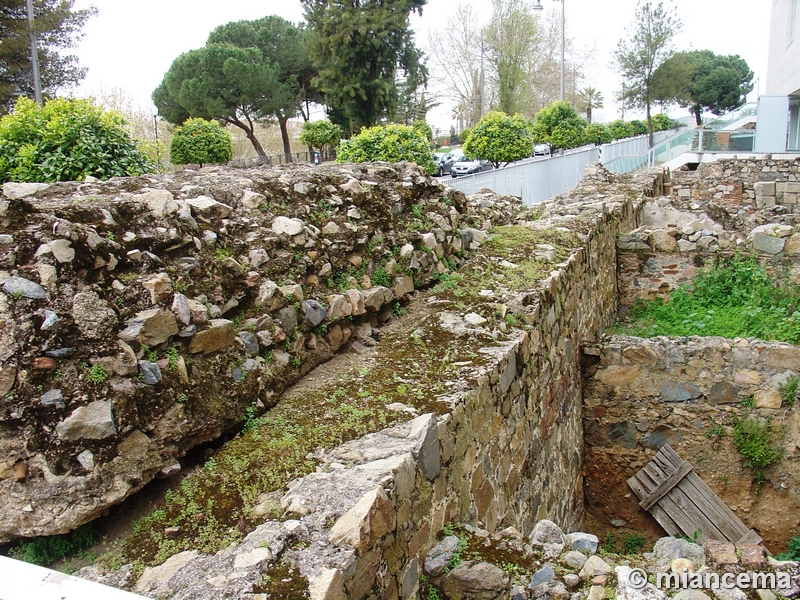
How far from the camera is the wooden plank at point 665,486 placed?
17.3ft

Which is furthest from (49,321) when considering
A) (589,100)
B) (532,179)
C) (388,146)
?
(589,100)

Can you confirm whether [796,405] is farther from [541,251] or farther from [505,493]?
[505,493]

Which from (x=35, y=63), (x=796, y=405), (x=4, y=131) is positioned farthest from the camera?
(x=35, y=63)

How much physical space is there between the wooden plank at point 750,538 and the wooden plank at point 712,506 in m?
0.04

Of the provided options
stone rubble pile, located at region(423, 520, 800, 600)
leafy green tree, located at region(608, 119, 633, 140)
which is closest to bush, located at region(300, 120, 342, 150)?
stone rubble pile, located at region(423, 520, 800, 600)

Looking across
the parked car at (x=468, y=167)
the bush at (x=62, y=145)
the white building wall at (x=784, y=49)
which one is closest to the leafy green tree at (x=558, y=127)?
the parked car at (x=468, y=167)

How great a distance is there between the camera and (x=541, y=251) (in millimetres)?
5066

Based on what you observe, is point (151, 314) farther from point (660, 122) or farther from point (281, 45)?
point (660, 122)

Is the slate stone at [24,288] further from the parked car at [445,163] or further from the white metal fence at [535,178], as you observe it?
the parked car at [445,163]

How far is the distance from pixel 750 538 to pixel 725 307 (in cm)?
267

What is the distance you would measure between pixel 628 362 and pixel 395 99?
22315 mm

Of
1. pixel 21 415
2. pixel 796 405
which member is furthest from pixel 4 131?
pixel 796 405

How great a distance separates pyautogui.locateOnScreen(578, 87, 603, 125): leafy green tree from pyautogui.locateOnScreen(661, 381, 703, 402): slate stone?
52.6 metres

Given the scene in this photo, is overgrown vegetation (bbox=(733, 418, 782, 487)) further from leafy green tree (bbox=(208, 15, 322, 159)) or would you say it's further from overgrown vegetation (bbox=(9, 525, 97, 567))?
leafy green tree (bbox=(208, 15, 322, 159))
